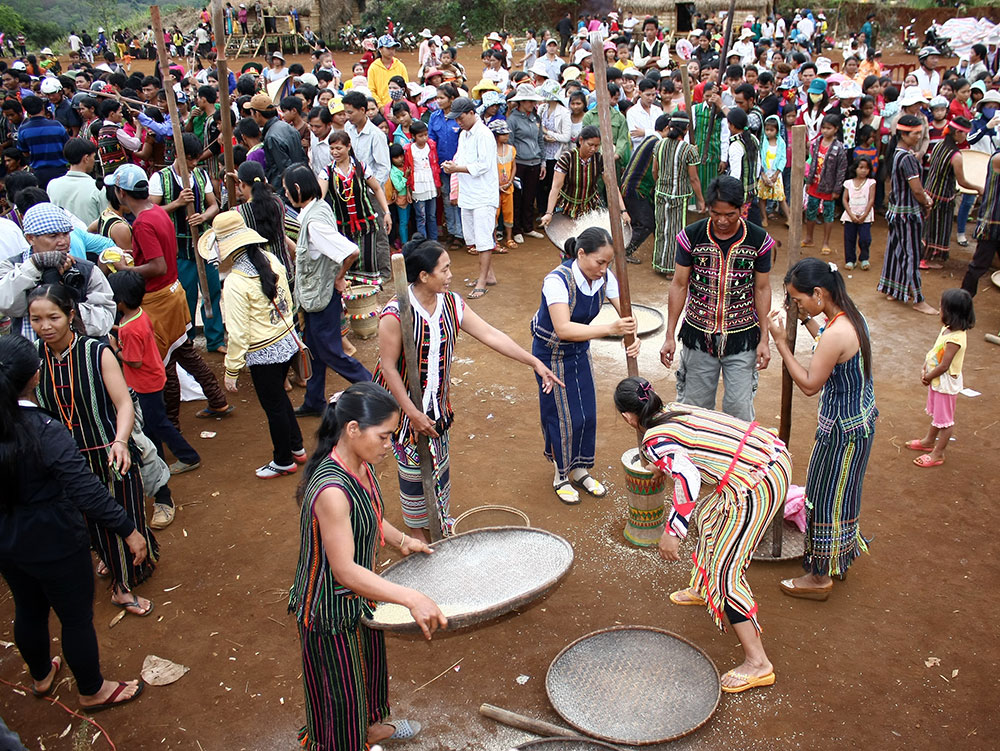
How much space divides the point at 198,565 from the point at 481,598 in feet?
7.73

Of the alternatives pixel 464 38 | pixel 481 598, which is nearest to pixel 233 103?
pixel 481 598

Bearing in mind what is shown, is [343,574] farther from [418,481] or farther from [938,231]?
[938,231]

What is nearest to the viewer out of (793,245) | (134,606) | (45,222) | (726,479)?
(726,479)

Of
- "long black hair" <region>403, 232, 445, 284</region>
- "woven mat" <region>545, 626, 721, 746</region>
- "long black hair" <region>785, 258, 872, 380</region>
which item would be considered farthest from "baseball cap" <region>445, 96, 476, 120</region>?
"woven mat" <region>545, 626, 721, 746</region>

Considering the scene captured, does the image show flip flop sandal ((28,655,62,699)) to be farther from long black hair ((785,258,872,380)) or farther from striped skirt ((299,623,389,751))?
long black hair ((785,258,872,380))

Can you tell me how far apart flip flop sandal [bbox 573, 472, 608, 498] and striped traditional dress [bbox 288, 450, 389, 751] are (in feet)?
8.20

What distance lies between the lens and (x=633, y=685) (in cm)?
373

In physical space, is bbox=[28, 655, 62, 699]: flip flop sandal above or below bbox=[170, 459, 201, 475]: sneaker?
below

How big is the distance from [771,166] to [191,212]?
7.12 metres

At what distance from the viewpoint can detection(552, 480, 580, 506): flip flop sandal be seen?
5336mm

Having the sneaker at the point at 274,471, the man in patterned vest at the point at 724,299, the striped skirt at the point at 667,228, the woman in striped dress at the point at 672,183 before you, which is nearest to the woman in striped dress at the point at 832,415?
the man in patterned vest at the point at 724,299

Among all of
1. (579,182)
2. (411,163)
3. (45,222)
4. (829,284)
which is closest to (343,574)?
(829,284)

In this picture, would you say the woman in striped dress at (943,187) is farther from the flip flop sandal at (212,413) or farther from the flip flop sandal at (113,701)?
the flip flop sandal at (113,701)

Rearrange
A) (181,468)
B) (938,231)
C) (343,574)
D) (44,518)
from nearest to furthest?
(343,574) → (44,518) → (181,468) → (938,231)
